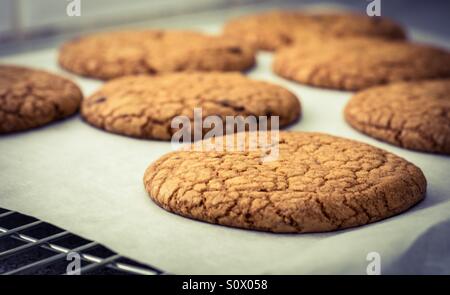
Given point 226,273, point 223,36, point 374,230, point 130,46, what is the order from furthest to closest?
point 223,36 < point 130,46 < point 374,230 < point 226,273

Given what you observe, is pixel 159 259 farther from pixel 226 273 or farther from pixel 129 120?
pixel 129 120

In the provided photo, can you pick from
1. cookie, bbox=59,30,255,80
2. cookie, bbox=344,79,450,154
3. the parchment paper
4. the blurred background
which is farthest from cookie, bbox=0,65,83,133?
cookie, bbox=344,79,450,154

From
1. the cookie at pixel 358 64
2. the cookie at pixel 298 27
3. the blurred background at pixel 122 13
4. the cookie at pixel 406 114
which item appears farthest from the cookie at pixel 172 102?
the blurred background at pixel 122 13

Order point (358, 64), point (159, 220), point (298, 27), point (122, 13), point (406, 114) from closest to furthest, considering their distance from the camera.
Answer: point (159, 220) → point (406, 114) → point (358, 64) → point (298, 27) → point (122, 13)

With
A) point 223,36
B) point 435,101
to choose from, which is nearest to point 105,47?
point 223,36

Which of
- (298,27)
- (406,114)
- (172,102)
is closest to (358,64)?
(406,114)

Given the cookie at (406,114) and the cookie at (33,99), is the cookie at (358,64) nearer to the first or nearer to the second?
the cookie at (406,114)

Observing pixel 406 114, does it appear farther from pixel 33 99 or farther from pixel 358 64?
pixel 33 99
